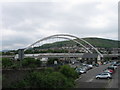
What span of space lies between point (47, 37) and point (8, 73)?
223 ft

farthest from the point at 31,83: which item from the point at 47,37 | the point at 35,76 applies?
the point at 47,37

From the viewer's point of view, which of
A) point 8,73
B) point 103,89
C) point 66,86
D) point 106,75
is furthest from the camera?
point 106,75

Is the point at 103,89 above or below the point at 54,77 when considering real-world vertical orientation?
below

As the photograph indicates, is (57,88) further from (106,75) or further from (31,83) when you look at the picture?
(106,75)

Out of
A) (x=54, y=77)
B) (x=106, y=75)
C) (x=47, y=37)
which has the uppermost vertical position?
(x=47, y=37)

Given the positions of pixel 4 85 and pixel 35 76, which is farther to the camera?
pixel 35 76

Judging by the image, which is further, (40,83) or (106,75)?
(106,75)

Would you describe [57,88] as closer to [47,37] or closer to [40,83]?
[40,83]

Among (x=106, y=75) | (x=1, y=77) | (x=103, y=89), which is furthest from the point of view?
(x=106, y=75)

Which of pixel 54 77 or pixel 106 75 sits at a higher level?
pixel 54 77

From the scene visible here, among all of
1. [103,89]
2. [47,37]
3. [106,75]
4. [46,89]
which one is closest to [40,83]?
[46,89]

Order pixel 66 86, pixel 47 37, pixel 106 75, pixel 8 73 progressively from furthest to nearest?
pixel 47 37
pixel 106 75
pixel 66 86
pixel 8 73

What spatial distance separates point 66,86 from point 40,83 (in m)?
2.03

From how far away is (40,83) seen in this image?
13250mm
